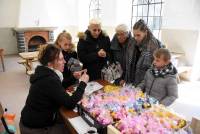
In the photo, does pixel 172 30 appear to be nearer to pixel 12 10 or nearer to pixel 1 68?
pixel 1 68

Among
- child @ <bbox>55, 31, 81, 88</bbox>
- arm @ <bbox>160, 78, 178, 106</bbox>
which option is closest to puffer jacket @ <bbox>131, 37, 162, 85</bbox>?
arm @ <bbox>160, 78, 178, 106</bbox>

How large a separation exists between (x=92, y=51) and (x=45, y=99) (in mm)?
1036

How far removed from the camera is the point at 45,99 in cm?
145

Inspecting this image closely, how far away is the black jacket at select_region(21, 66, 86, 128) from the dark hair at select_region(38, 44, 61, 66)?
0.06 m

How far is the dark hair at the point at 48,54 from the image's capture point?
4.88 feet

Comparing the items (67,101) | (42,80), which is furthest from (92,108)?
(42,80)

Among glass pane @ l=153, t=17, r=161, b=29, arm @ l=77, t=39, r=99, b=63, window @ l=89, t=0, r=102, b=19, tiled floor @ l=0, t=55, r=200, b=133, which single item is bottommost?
tiled floor @ l=0, t=55, r=200, b=133

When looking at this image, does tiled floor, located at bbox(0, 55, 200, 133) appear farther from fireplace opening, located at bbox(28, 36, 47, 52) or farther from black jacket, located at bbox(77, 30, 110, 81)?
fireplace opening, located at bbox(28, 36, 47, 52)

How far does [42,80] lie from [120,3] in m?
4.84

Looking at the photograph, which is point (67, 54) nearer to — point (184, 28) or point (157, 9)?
point (184, 28)

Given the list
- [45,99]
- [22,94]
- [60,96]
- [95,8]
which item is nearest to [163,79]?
[60,96]

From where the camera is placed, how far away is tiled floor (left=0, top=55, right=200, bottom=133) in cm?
315

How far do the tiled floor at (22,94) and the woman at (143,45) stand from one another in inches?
50.0

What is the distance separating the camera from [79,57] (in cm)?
234
